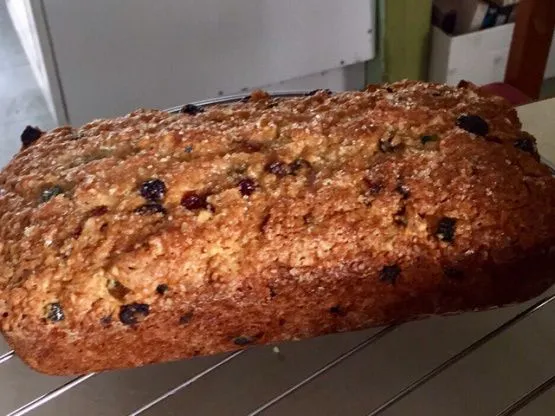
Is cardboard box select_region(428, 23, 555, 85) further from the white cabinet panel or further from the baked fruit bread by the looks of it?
the baked fruit bread

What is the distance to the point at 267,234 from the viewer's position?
82 centimetres

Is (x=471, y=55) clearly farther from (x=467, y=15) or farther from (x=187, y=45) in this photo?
(x=187, y=45)

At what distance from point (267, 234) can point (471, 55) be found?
4.85 feet

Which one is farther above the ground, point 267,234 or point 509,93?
point 267,234

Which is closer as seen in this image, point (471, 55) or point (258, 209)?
point (258, 209)

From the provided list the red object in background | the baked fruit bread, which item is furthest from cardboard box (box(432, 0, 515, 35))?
the baked fruit bread

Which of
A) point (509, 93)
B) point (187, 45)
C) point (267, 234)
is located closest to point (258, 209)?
point (267, 234)

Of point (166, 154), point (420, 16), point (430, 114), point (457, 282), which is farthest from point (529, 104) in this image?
point (420, 16)

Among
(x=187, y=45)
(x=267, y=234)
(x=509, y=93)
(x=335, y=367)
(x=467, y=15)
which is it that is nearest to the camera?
(x=267, y=234)

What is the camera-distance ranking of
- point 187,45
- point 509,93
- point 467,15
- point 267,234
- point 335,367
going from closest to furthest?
point 267,234 → point 335,367 → point 509,93 → point 187,45 → point 467,15

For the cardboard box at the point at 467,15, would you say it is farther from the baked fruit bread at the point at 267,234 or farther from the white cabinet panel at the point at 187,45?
the baked fruit bread at the point at 267,234

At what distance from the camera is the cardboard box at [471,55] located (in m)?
2.06

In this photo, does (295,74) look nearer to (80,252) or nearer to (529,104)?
(529,104)

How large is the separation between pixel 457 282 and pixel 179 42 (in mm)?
1277
